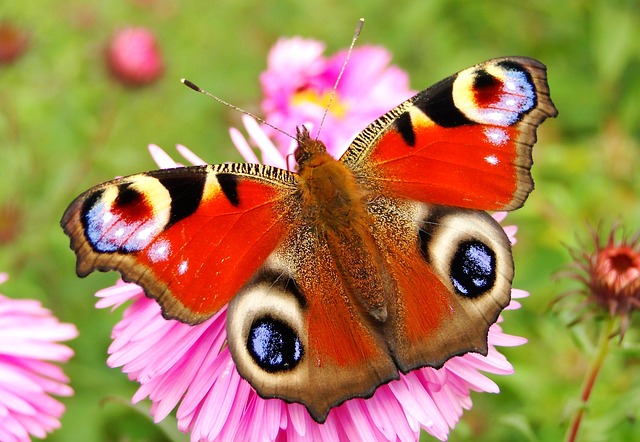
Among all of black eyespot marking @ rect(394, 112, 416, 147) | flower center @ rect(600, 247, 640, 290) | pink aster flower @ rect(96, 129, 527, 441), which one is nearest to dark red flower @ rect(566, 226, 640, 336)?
flower center @ rect(600, 247, 640, 290)

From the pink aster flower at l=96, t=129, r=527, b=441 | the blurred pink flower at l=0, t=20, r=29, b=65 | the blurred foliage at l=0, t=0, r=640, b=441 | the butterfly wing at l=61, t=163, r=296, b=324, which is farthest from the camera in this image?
the blurred pink flower at l=0, t=20, r=29, b=65

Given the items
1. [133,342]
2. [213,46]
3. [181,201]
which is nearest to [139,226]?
[181,201]

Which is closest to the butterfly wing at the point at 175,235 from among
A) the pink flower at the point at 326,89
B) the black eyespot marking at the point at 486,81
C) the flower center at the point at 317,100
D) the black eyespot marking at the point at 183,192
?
the black eyespot marking at the point at 183,192

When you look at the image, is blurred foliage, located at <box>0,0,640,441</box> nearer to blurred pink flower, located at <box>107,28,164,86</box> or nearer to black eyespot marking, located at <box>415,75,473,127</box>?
blurred pink flower, located at <box>107,28,164,86</box>

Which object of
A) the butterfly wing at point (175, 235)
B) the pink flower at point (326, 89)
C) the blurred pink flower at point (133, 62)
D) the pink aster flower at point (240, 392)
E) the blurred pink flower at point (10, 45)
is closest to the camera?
the butterfly wing at point (175, 235)

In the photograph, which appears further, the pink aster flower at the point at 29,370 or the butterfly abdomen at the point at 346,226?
the pink aster flower at the point at 29,370

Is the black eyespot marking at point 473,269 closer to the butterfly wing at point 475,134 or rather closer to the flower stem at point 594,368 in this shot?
the butterfly wing at point 475,134

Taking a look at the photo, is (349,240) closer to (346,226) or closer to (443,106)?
(346,226)
